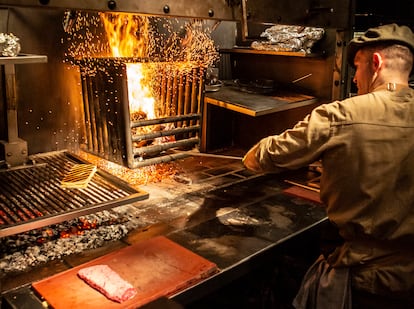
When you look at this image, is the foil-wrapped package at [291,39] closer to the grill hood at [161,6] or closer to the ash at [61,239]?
the grill hood at [161,6]

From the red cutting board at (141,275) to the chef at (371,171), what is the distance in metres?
0.58

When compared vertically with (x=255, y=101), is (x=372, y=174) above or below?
below

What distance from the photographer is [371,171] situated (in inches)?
67.5

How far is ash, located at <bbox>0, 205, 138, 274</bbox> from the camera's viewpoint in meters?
1.77

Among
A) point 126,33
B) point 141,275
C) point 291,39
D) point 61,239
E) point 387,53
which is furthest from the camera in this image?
point 291,39

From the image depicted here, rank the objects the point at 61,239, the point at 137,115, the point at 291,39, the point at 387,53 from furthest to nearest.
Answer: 1. the point at 291,39
2. the point at 137,115
3. the point at 61,239
4. the point at 387,53

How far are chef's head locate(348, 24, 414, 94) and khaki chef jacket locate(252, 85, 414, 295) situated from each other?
0.07 m

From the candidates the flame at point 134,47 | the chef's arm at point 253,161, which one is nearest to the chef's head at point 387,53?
the chef's arm at point 253,161

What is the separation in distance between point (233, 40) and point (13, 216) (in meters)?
2.41

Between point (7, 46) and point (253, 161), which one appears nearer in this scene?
point (7, 46)

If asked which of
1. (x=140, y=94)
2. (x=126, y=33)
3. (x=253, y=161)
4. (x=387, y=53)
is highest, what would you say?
(x=126, y=33)

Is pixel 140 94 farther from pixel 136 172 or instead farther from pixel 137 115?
pixel 136 172

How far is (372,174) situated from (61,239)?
4.51 ft

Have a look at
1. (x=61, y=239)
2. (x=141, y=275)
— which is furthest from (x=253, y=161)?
(x=61, y=239)
